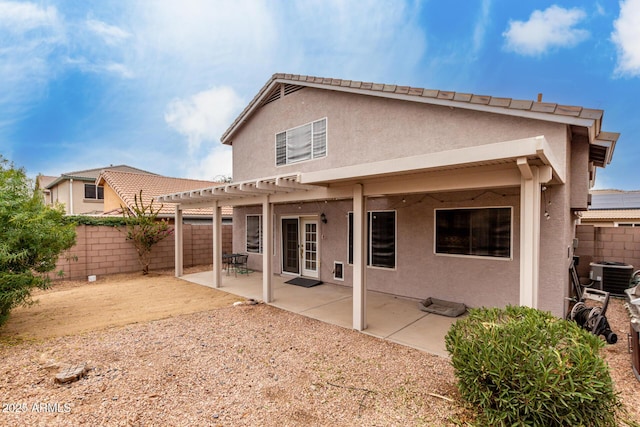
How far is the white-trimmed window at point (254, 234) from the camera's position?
11.9 meters

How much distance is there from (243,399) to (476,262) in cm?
560

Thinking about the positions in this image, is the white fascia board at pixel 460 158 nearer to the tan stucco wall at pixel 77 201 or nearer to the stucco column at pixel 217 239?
the stucco column at pixel 217 239

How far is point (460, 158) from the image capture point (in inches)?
152

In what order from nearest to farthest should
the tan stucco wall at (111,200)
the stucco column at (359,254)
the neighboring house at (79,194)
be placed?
the stucco column at (359,254) < the tan stucco wall at (111,200) < the neighboring house at (79,194)

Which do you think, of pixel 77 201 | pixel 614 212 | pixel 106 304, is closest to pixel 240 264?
pixel 106 304

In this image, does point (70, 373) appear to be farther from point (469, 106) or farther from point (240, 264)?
point (240, 264)

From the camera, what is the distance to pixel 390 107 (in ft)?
24.8

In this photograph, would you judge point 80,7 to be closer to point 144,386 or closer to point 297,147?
point 297,147

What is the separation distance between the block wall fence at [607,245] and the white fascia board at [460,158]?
523cm

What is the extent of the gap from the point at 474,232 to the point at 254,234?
8075mm

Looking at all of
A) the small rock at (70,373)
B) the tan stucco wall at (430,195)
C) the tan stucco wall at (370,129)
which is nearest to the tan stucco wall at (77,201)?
the tan stucco wall at (370,129)

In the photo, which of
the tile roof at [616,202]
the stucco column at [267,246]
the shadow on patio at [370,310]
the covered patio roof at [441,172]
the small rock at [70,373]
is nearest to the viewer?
the covered patio roof at [441,172]

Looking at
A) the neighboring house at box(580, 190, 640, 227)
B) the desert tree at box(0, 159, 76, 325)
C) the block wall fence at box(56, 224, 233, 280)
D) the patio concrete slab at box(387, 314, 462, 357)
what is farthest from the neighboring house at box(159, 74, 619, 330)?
the neighboring house at box(580, 190, 640, 227)

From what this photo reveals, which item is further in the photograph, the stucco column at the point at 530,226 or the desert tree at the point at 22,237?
the desert tree at the point at 22,237
